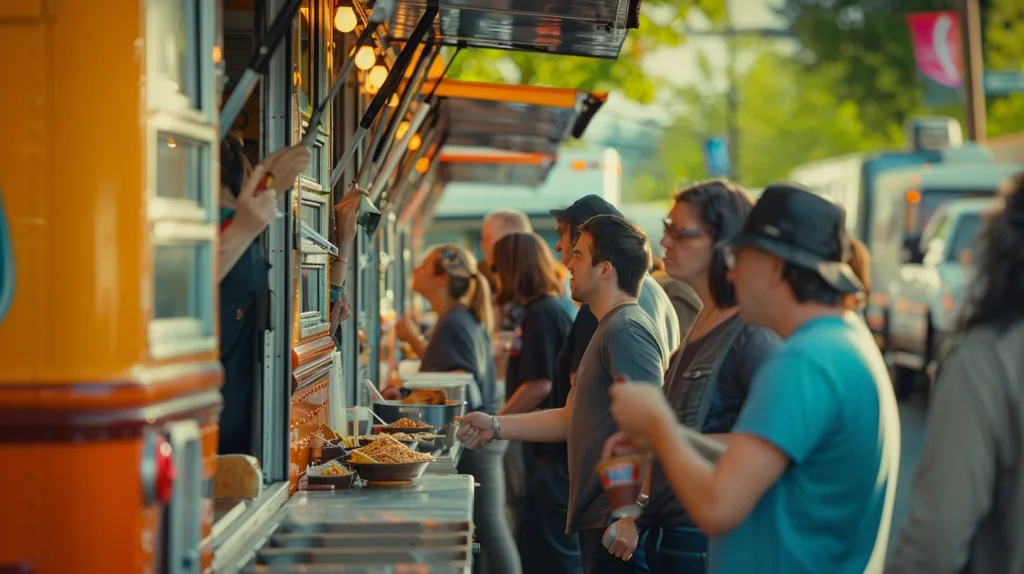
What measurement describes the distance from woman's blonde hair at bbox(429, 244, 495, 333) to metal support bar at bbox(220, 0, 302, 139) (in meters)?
5.02

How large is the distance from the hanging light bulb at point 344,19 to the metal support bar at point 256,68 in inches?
87.2

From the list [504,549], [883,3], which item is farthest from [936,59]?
[504,549]

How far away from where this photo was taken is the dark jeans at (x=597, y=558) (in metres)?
5.22

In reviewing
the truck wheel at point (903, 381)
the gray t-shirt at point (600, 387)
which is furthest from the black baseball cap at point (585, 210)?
the truck wheel at point (903, 381)

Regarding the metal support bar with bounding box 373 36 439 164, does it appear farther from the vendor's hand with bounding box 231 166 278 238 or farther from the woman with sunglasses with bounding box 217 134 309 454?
the vendor's hand with bounding box 231 166 278 238

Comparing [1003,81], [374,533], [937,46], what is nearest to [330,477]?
[374,533]

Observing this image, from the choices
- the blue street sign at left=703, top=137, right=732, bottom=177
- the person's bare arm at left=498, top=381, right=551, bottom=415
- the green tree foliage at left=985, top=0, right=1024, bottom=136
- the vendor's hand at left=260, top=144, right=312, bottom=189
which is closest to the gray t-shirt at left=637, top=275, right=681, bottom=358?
the person's bare arm at left=498, top=381, right=551, bottom=415

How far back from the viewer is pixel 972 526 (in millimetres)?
3078

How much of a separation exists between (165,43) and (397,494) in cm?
250

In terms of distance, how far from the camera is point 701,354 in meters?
4.54

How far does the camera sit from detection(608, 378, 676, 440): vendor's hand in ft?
11.0

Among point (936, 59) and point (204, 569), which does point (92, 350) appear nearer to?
point (204, 569)

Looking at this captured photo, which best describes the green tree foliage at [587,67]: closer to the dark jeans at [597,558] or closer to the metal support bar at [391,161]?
the metal support bar at [391,161]

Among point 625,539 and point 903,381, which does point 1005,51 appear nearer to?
point 903,381
